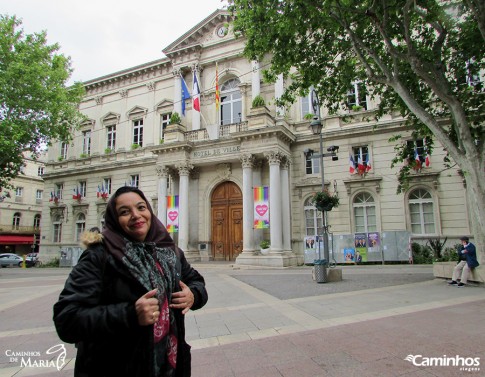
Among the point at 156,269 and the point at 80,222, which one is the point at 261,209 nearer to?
the point at 156,269

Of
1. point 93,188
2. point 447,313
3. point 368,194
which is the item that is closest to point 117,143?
point 93,188

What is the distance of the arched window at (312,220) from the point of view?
2078 cm

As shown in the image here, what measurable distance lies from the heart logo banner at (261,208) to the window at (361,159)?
18.5 ft

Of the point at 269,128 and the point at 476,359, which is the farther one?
the point at 269,128

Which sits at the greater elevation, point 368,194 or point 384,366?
point 368,194

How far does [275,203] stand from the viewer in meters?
19.4

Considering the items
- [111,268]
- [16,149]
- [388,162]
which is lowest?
[111,268]

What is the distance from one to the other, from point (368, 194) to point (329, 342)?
16.7 m

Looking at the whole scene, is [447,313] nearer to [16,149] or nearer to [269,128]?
[269,128]

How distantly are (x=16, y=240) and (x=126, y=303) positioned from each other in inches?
1971

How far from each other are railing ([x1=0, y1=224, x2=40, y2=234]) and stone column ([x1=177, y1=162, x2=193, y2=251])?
A: 32.0 meters

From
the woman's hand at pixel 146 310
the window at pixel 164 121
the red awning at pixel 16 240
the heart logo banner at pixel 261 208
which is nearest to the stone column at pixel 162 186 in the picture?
the window at pixel 164 121

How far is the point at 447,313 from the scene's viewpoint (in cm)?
651

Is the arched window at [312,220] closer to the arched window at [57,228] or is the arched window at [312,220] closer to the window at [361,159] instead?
the window at [361,159]
